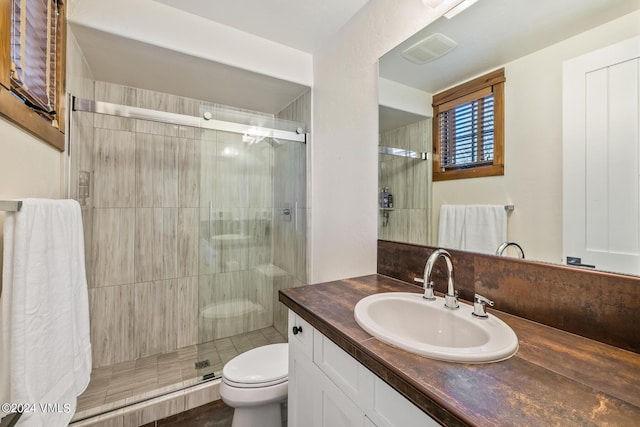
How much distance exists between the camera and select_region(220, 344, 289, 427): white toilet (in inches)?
49.7

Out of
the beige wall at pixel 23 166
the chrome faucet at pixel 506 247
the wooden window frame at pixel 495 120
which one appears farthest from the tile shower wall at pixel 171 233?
the chrome faucet at pixel 506 247

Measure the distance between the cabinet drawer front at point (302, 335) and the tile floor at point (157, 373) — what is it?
3.38ft

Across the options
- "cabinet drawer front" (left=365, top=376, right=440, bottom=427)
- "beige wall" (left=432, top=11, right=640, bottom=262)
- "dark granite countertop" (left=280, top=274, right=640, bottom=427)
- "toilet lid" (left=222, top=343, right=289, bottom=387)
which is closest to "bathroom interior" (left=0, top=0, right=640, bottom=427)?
"beige wall" (left=432, top=11, right=640, bottom=262)

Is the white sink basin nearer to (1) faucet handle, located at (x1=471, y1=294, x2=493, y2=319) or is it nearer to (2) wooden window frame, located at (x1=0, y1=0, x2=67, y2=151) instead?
(1) faucet handle, located at (x1=471, y1=294, x2=493, y2=319)

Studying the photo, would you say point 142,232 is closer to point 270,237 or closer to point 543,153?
point 270,237

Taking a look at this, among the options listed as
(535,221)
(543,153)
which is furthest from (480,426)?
(543,153)

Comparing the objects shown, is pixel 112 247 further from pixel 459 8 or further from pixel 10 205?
pixel 459 8

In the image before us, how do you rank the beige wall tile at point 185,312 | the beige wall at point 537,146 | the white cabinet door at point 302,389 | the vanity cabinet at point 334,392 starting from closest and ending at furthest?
the vanity cabinet at point 334,392 < the beige wall at point 537,146 < the white cabinet door at point 302,389 < the beige wall tile at point 185,312

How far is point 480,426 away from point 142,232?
2394mm

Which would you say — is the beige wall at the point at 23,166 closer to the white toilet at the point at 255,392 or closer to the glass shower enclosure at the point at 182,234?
the glass shower enclosure at the point at 182,234

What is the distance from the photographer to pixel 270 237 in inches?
82.2

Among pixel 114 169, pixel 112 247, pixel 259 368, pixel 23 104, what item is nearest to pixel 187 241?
pixel 112 247

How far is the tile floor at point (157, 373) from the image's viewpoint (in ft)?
5.24

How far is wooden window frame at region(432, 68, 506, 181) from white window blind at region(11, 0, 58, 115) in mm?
1519
